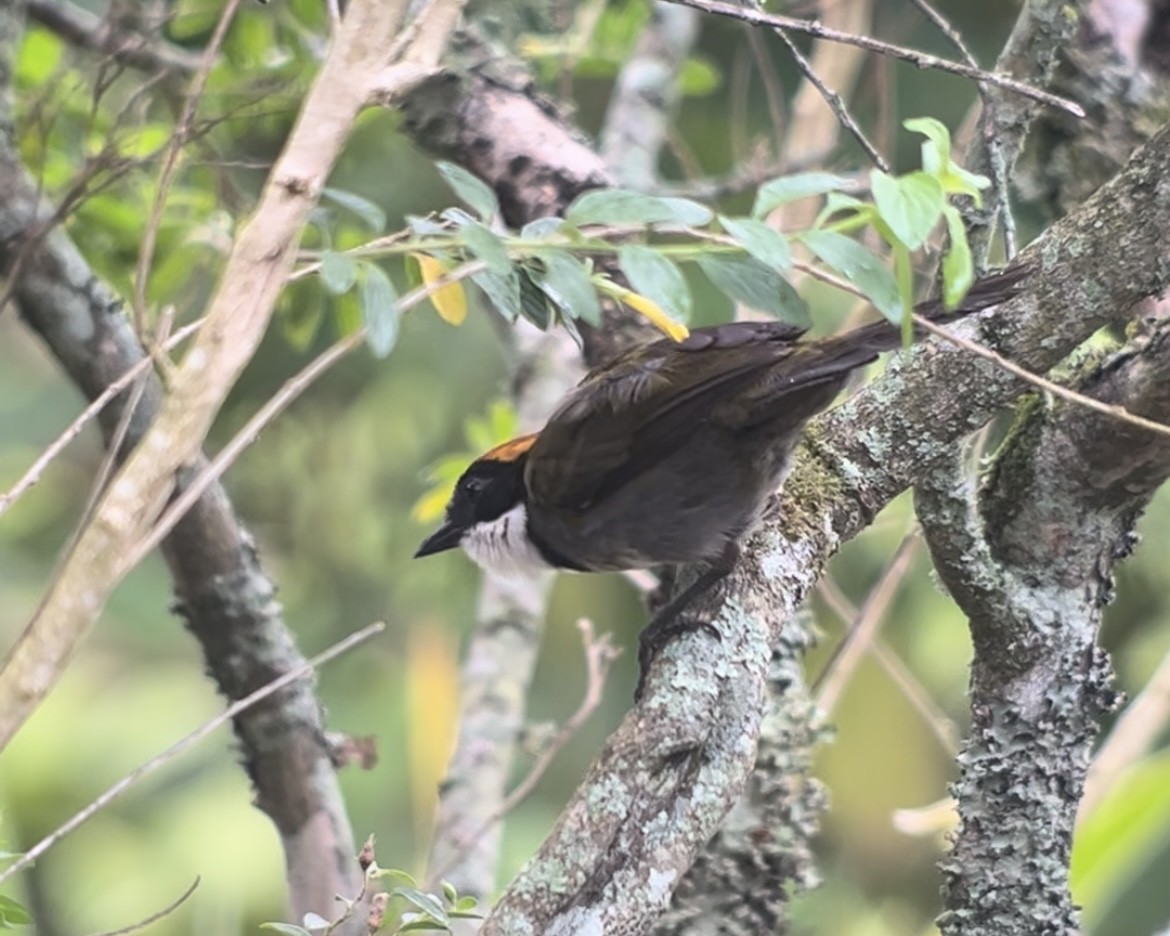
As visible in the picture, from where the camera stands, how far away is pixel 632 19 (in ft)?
9.32

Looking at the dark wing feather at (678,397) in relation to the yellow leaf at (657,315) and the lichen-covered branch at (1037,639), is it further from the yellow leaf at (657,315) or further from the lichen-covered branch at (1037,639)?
the yellow leaf at (657,315)

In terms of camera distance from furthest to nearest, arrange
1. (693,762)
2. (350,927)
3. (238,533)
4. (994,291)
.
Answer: (238,533) → (350,927) → (994,291) → (693,762)

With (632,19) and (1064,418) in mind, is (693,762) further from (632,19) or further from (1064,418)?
A: (632,19)

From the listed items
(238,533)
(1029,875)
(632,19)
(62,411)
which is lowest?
(1029,875)

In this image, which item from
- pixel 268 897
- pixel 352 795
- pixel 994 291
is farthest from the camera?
pixel 352 795

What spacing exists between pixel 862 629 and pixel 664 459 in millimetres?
657

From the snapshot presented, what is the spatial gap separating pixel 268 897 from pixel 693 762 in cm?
356

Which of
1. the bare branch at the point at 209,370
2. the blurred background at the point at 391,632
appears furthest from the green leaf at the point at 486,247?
the blurred background at the point at 391,632

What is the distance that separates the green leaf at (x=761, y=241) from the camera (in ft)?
3.30

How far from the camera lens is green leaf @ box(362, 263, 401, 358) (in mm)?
1030

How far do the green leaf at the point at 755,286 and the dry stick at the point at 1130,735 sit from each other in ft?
4.55

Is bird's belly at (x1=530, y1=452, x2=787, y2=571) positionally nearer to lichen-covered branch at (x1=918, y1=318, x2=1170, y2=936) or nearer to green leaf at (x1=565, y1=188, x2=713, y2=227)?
lichen-covered branch at (x1=918, y1=318, x2=1170, y2=936)

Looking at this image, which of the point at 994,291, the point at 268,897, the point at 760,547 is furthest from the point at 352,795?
the point at 994,291

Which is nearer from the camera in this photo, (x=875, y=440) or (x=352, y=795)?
(x=875, y=440)
